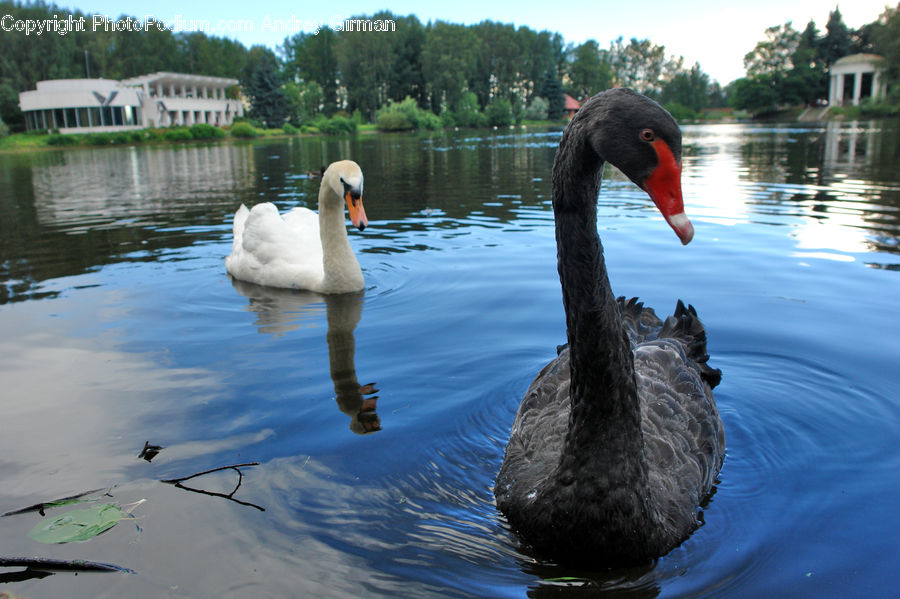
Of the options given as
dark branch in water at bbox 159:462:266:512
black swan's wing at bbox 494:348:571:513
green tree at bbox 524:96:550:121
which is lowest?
dark branch in water at bbox 159:462:266:512

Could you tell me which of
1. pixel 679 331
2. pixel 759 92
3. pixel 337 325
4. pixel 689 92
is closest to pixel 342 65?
pixel 759 92

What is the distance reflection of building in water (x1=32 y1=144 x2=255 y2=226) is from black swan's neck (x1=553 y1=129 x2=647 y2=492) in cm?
1093

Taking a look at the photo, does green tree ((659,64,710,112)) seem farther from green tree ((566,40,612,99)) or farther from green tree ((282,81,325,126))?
green tree ((282,81,325,126))

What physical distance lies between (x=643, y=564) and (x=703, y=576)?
0.22m

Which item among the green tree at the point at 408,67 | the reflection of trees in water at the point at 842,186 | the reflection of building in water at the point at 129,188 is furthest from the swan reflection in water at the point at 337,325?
the green tree at the point at 408,67

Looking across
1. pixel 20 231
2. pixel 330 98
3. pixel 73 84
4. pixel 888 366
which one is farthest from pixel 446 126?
pixel 888 366

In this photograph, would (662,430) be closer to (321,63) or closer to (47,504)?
(47,504)

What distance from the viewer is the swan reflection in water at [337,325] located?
4.07 meters

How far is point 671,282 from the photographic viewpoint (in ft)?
22.0

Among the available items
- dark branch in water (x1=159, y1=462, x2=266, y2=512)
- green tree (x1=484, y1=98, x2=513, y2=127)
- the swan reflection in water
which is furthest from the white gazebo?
dark branch in water (x1=159, y1=462, x2=266, y2=512)

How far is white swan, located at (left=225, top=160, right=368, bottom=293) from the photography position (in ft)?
21.7

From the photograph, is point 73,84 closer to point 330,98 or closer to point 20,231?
point 330,98

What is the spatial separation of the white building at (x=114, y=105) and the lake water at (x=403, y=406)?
58.3 metres

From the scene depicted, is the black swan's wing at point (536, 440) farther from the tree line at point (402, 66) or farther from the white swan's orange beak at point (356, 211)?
the tree line at point (402, 66)
